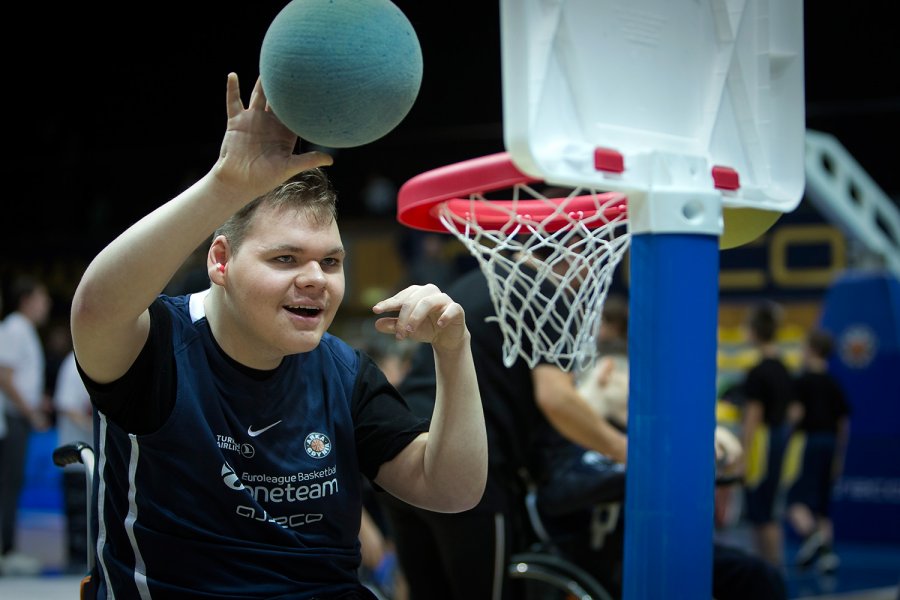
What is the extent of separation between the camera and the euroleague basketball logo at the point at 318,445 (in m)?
2.17

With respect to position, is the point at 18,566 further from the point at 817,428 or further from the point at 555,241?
the point at 817,428

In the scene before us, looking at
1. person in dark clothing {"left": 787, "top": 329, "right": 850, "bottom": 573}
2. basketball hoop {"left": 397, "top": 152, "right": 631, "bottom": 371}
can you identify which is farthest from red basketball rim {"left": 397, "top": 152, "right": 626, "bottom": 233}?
person in dark clothing {"left": 787, "top": 329, "right": 850, "bottom": 573}

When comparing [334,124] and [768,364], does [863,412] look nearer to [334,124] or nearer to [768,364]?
[768,364]

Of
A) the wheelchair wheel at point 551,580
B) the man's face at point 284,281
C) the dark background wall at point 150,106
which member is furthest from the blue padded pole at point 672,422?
the dark background wall at point 150,106

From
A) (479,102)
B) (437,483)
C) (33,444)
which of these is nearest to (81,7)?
(479,102)

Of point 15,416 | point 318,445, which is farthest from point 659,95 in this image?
point 15,416

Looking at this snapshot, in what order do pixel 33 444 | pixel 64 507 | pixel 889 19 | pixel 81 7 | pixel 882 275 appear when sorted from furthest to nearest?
pixel 81 7
pixel 889 19
pixel 882 275
pixel 33 444
pixel 64 507

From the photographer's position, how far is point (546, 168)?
181cm

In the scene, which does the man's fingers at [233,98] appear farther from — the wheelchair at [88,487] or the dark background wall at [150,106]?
the dark background wall at [150,106]

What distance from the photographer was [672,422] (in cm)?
192

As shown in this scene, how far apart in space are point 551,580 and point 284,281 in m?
1.99

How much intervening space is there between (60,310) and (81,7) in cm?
466

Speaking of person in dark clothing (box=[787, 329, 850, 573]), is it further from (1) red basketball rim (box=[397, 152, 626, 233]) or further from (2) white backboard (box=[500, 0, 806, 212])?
(2) white backboard (box=[500, 0, 806, 212])

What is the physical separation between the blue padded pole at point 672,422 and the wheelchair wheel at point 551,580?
1.65 m
